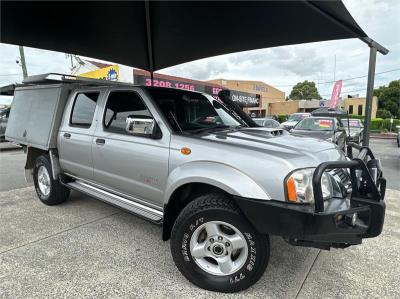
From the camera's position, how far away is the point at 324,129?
11367 millimetres

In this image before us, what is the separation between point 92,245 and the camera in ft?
11.9

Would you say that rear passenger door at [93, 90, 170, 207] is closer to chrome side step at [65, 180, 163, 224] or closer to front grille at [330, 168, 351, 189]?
chrome side step at [65, 180, 163, 224]

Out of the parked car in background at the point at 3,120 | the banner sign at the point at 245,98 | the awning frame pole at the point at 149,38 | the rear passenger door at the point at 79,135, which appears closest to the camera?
the rear passenger door at the point at 79,135

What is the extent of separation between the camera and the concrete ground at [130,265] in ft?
9.06

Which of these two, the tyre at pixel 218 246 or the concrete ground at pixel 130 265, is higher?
the tyre at pixel 218 246

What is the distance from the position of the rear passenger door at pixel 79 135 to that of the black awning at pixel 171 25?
1130mm

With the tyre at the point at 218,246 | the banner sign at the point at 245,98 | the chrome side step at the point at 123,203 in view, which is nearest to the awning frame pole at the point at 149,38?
the chrome side step at the point at 123,203

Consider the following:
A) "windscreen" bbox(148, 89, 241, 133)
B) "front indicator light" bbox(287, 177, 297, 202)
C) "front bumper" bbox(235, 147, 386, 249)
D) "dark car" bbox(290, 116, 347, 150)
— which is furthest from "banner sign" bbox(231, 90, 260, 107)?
"front indicator light" bbox(287, 177, 297, 202)

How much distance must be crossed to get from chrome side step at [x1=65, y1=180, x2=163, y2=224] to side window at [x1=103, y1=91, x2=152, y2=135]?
0.83 metres

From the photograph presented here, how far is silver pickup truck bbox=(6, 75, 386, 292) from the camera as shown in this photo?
2412mm

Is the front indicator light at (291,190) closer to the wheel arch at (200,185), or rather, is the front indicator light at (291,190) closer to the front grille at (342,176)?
the wheel arch at (200,185)

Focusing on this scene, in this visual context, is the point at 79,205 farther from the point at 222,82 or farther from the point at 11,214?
the point at 222,82

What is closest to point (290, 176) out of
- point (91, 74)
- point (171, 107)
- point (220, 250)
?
point (220, 250)

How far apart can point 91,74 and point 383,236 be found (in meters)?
19.4
